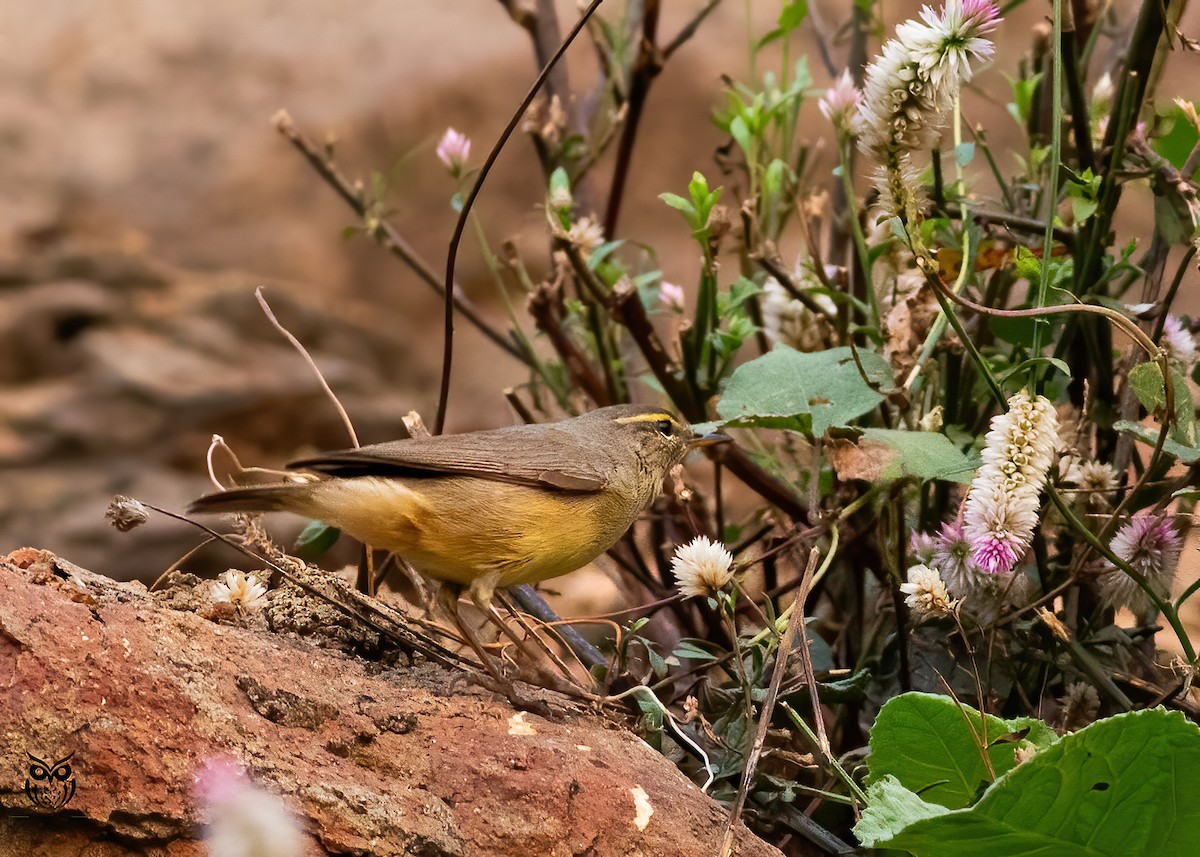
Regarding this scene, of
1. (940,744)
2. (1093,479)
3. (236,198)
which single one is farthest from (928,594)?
(236,198)

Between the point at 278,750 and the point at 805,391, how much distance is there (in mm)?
1200

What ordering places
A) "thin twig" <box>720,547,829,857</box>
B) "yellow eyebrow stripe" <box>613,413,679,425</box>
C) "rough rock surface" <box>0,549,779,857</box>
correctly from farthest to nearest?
1. "yellow eyebrow stripe" <box>613,413,679,425</box>
2. "thin twig" <box>720,547,829,857</box>
3. "rough rock surface" <box>0,549,779,857</box>

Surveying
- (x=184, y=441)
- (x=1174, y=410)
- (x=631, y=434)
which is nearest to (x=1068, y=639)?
(x=1174, y=410)

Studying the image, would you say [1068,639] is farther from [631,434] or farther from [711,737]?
[631,434]

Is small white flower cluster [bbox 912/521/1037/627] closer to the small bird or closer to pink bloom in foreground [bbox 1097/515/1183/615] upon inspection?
pink bloom in foreground [bbox 1097/515/1183/615]

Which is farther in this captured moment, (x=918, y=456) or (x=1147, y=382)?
(x=918, y=456)

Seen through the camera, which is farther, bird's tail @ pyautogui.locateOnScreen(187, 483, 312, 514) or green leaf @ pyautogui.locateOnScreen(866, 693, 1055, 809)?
bird's tail @ pyautogui.locateOnScreen(187, 483, 312, 514)

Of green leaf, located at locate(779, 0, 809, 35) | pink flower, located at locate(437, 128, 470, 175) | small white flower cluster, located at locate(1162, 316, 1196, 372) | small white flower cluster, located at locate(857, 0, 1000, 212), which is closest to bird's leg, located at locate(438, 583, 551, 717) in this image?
small white flower cluster, located at locate(857, 0, 1000, 212)

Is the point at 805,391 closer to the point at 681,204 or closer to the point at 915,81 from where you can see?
the point at 681,204

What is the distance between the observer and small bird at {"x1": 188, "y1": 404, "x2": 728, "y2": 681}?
2324mm

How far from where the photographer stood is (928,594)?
1.92 metres

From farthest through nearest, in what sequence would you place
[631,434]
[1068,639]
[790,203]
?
[790,203]
[631,434]
[1068,639]

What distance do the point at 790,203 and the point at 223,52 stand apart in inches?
175

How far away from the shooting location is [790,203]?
3.26 meters
